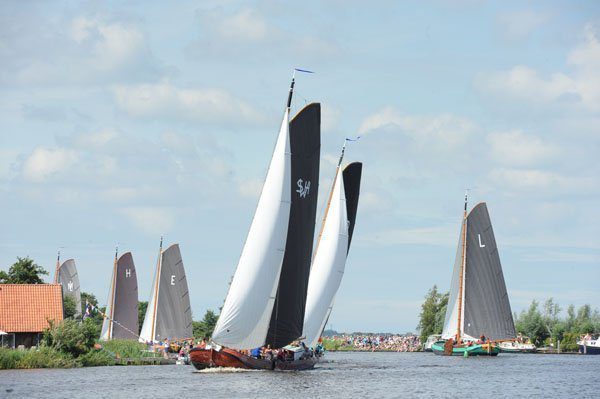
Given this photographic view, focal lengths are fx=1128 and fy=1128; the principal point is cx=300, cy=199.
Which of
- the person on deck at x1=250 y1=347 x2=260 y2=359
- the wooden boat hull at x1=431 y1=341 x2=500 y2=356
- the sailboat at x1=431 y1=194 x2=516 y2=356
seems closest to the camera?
the person on deck at x1=250 y1=347 x2=260 y2=359

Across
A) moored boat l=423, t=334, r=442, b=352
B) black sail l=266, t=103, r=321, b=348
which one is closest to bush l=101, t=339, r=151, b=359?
black sail l=266, t=103, r=321, b=348

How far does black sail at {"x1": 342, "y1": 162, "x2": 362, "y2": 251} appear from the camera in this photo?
89875 millimetres

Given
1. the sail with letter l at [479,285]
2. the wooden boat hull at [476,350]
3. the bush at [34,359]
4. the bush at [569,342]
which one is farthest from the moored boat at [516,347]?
the bush at [34,359]

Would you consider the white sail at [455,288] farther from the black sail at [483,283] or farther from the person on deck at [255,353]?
the person on deck at [255,353]

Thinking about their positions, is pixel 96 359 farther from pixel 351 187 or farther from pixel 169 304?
pixel 169 304

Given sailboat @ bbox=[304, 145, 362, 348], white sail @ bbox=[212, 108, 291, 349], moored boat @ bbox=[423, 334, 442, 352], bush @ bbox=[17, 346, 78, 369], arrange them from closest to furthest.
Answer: white sail @ bbox=[212, 108, 291, 349], bush @ bbox=[17, 346, 78, 369], sailboat @ bbox=[304, 145, 362, 348], moored boat @ bbox=[423, 334, 442, 352]

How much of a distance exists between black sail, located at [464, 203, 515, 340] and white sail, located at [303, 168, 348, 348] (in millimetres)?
24236

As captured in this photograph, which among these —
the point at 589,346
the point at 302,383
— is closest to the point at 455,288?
the point at 589,346

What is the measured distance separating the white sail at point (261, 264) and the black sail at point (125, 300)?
5239cm

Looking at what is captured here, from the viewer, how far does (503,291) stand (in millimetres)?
105125

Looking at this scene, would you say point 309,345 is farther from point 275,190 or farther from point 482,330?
point 482,330

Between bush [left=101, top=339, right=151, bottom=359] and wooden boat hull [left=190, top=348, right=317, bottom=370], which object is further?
bush [left=101, top=339, right=151, bottom=359]

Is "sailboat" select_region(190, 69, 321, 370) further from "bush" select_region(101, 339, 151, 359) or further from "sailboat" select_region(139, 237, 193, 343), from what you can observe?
"sailboat" select_region(139, 237, 193, 343)

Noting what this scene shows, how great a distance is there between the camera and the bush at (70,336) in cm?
7412
